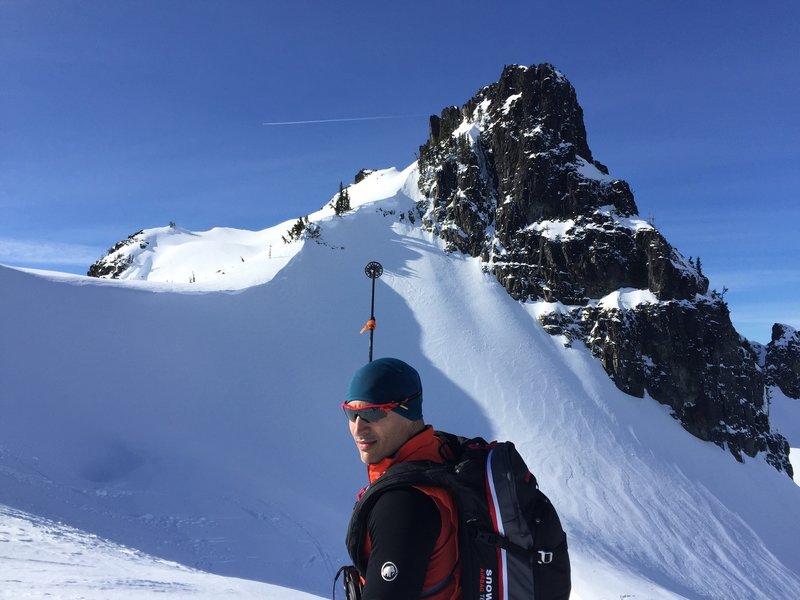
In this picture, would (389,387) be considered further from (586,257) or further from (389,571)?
(586,257)

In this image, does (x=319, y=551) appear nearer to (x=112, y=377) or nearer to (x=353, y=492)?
(x=353, y=492)

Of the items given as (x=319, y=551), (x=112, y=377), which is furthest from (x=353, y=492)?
(x=112, y=377)

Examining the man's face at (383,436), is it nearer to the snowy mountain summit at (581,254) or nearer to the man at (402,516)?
the man at (402,516)

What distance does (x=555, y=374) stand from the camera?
85.6 ft

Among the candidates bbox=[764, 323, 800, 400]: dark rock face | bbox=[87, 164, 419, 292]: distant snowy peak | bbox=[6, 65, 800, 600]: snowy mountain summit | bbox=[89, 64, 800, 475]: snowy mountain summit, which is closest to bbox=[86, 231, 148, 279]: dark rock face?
bbox=[87, 164, 419, 292]: distant snowy peak

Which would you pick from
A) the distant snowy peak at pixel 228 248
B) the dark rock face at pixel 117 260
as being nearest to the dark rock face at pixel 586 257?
the distant snowy peak at pixel 228 248

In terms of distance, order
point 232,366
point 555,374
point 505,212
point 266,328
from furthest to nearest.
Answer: point 505,212 < point 555,374 < point 266,328 < point 232,366

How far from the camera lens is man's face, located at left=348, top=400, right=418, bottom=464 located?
2.30 m

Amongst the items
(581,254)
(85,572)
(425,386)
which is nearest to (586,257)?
(581,254)

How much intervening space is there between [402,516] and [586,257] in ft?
103

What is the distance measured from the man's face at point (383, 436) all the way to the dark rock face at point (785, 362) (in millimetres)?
79891

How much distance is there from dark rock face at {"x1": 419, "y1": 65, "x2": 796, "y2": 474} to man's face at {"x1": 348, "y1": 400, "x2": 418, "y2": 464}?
27700mm

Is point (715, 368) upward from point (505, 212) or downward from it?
downward

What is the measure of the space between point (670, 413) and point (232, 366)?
879 inches
